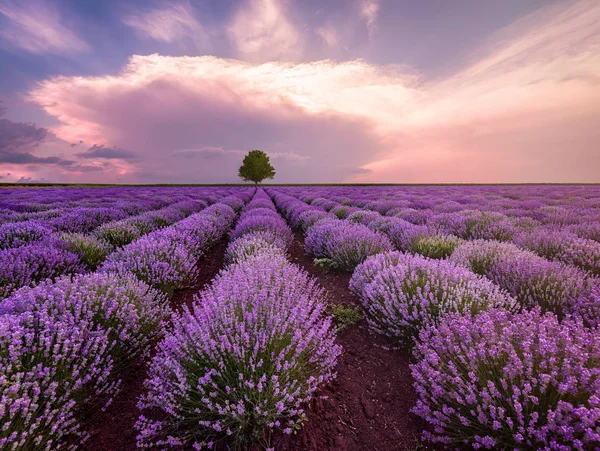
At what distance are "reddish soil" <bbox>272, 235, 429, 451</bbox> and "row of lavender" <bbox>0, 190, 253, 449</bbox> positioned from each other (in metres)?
1.40

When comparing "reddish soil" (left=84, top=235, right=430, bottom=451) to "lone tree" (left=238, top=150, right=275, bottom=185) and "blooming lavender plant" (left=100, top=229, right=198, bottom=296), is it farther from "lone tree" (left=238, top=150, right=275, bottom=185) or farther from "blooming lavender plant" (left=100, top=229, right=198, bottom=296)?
"lone tree" (left=238, top=150, right=275, bottom=185)

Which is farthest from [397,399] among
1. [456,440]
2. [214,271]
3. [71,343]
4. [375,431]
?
[214,271]

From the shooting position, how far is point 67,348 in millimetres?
1948

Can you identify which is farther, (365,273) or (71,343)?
(365,273)

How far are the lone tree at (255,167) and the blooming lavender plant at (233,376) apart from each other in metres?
49.6

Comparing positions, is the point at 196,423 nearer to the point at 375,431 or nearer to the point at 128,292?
the point at 375,431

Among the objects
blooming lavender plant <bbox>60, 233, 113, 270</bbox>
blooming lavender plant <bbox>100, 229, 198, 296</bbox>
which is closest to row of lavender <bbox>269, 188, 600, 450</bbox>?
blooming lavender plant <bbox>100, 229, 198, 296</bbox>

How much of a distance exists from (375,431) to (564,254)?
4.11m

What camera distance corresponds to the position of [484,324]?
213 centimetres

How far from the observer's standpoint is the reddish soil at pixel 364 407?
79.7 inches

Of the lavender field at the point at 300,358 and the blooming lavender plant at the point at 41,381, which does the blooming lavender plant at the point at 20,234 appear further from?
the blooming lavender plant at the point at 41,381

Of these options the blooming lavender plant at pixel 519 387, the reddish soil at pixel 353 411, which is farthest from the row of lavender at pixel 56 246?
the blooming lavender plant at pixel 519 387

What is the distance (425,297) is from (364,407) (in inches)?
44.6

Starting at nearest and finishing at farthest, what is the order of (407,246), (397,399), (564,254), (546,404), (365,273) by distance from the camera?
(546,404) < (397,399) < (365,273) < (564,254) < (407,246)
